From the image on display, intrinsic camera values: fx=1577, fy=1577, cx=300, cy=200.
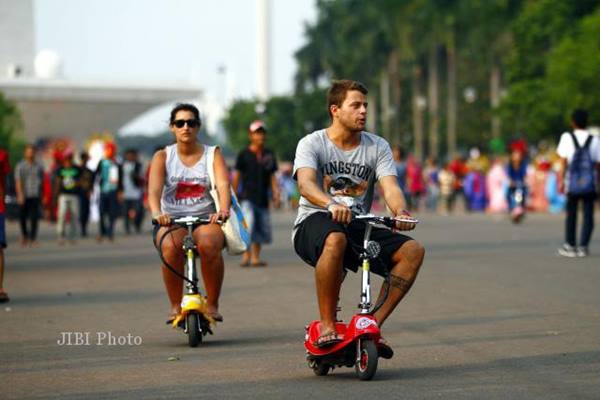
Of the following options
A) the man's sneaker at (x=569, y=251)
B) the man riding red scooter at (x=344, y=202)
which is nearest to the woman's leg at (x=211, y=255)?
the man riding red scooter at (x=344, y=202)

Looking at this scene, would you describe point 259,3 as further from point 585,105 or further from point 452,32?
point 585,105

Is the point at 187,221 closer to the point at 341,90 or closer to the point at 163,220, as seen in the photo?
the point at 163,220

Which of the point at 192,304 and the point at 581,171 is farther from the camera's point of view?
the point at 581,171

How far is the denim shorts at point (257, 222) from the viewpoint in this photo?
1934 cm

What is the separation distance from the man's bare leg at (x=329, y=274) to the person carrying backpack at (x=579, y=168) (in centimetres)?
1080

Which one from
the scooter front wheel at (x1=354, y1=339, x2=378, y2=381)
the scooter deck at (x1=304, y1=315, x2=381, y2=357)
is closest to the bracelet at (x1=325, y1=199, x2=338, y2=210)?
the scooter deck at (x1=304, y1=315, x2=381, y2=357)

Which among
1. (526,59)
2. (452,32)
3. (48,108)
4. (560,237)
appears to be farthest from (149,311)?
(48,108)

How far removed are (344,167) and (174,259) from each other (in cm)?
236

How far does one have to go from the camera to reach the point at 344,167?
891cm

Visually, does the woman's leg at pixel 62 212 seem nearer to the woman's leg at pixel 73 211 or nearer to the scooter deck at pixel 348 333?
the woman's leg at pixel 73 211

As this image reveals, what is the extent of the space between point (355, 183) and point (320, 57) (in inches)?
3345

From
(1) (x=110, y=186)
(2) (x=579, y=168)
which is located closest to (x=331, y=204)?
(2) (x=579, y=168)

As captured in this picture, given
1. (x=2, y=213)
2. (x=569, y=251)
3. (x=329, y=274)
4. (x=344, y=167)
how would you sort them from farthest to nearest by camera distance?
(x=569, y=251) → (x=2, y=213) → (x=344, y=167) → (x=329, y=274)

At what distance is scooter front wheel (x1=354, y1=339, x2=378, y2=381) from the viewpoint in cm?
840
